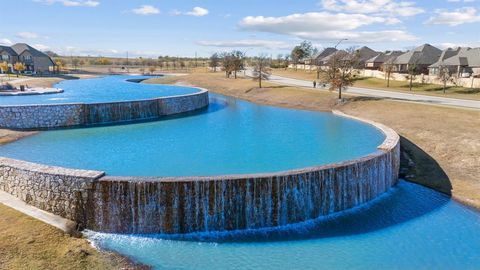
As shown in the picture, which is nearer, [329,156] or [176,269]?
[176,269]

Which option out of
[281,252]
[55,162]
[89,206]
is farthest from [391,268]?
[55,162]

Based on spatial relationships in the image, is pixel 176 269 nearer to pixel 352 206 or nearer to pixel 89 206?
pixel 89 206

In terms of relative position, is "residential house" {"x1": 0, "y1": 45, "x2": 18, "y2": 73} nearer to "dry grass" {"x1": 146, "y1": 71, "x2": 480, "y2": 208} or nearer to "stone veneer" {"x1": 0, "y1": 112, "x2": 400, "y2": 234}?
"dry grass" {"x1": 146, "y1": 71, "x2": 480, "y2": 208}

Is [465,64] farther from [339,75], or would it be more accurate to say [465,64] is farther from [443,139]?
[443,139]

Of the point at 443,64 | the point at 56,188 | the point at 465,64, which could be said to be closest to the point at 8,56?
the point at 56,188

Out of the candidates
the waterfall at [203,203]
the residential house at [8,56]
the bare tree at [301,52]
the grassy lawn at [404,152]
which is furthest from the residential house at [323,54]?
the waterfall at [203,203]

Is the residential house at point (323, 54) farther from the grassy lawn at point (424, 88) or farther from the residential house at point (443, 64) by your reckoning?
the grassy lawn at point (424, 88)

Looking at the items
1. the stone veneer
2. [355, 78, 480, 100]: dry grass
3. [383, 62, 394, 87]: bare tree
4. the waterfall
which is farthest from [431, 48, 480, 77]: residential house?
the stone veneer
